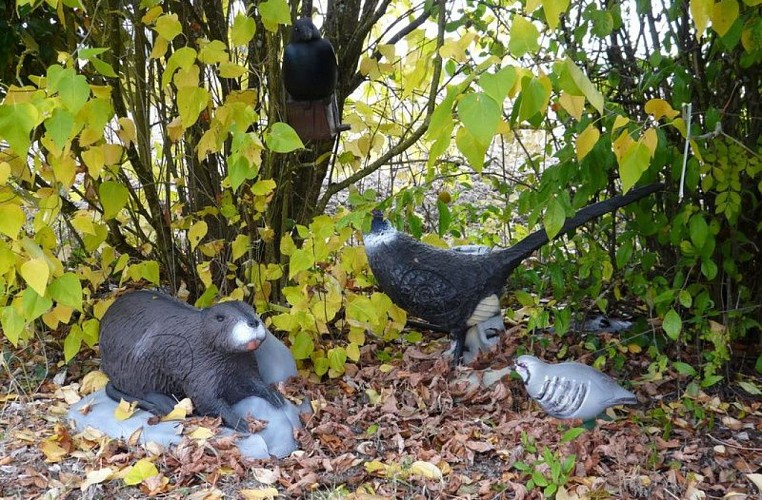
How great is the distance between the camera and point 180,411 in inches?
92.4

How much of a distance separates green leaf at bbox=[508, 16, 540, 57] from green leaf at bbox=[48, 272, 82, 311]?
4.36 feet

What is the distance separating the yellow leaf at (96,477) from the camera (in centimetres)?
211

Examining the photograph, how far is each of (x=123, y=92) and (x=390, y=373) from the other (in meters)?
1.40

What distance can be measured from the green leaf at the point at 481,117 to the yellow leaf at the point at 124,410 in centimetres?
155

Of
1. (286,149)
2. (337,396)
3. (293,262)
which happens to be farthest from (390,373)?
(286,149)

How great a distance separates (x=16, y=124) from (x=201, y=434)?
40.4 inches

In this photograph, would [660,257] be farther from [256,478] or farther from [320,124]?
[256,478]

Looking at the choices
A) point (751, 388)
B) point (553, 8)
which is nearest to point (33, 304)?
point (553, 8)

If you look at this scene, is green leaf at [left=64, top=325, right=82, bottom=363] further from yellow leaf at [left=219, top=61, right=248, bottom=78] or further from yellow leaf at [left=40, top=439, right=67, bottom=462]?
yellow leaf at [left=219, top=61, right=248, bottom=78]

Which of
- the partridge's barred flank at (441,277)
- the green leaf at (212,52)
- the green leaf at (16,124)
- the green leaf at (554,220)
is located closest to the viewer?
the green leaf at (16,124)

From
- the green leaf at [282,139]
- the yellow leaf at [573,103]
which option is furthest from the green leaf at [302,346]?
the yellow leaf at [573,103]

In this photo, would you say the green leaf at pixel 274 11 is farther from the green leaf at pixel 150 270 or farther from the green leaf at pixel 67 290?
the green leaf at pixel 150 270

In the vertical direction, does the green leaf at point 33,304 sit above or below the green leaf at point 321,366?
above

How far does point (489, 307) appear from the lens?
103 inches
